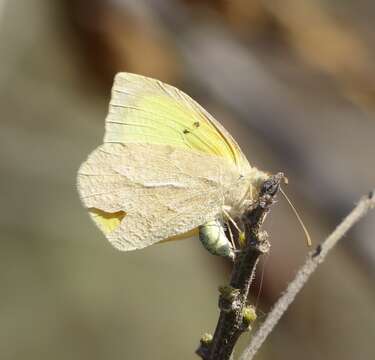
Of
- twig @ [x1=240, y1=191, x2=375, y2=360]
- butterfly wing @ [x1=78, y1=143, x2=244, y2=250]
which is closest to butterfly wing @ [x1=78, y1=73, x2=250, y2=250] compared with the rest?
butterfly wing @ [x1=78, y1=143, x2=244, y2=250]

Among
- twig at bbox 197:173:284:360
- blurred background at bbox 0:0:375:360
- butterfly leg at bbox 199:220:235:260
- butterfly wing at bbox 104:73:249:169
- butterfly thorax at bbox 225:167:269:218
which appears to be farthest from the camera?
blurred background at bbox 0:0:375:360

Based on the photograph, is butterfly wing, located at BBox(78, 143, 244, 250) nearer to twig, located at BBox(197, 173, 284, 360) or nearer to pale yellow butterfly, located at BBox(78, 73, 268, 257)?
pale yellow butterfly, located at BBox(78, 73, 268, 257)

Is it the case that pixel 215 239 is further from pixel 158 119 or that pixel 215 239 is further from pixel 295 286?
pixel 158 119

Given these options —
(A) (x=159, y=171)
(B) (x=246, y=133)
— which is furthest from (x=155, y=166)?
(B) (x=246, y=133)

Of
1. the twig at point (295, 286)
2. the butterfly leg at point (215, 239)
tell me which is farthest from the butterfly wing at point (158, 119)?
the twig at point (295, 286)

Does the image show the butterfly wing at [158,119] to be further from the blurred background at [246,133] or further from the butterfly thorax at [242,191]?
the blurred background at [246,133]

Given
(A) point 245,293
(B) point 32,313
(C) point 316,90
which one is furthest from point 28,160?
(A) point 245,293

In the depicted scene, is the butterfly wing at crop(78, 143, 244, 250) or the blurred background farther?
the blurred background

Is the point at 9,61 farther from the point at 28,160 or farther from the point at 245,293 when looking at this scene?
the point at 245,293
